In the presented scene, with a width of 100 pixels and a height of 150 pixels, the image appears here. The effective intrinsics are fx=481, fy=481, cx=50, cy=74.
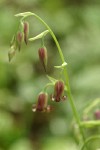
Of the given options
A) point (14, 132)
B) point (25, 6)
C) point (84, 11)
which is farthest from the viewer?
point (25, 6)

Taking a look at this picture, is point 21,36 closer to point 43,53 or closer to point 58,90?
point 43,53

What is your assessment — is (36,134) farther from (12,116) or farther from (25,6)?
(25,6)

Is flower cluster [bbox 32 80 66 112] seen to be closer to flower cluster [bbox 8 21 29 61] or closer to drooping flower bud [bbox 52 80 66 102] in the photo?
drooping flower bud [bbox 52 80 66 102]

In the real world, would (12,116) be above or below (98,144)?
below

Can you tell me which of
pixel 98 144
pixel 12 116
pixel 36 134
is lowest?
pixel 36 134

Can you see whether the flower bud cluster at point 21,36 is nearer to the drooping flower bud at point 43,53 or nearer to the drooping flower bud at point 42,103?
the drooping flower bud at point 43,53

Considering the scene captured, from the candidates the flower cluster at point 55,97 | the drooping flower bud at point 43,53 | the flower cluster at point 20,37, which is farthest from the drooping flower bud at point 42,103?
the flower cluster at point 20,37

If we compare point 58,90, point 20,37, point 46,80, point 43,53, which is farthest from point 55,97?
point 46,80

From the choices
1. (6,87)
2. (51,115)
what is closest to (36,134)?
(51,115)

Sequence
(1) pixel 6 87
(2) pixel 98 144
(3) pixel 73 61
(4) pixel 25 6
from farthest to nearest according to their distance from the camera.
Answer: (4) pixel 25 6 < (3) pixel 73 61 < (1) pixel 6 87 < (2) pixel 98 144
